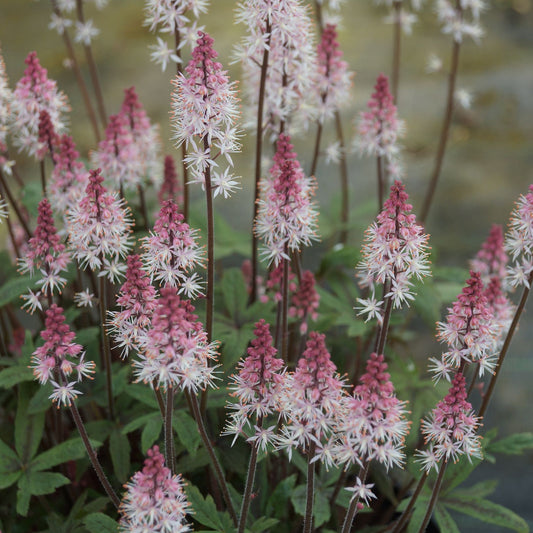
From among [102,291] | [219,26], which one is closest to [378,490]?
[102,291]

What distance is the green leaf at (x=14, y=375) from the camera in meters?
1.90

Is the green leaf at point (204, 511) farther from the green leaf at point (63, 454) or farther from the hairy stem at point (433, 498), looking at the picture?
the hairy stem at point (433, 498)

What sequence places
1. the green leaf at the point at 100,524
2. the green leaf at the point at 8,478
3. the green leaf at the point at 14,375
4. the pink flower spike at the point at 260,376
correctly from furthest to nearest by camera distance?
the green leaf at the point at 14,375
the green leaf at the point at 8,478
the green leaf at the point at 100,524
the pink flower spike at the point at 260,376

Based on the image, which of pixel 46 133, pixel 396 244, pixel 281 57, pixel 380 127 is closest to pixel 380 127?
pixel 380 127

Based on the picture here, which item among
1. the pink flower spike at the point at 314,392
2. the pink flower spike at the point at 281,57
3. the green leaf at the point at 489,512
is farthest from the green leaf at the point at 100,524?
the pink flower spike at the point at 281,57

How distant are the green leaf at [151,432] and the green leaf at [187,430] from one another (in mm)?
44

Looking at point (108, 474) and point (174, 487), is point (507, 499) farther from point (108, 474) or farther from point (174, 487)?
point (174, 487)

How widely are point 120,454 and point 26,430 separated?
0.27m

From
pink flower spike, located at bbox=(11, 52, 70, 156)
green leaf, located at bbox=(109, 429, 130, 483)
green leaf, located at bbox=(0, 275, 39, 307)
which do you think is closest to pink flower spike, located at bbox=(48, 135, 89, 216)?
pink flower spike, located at bbox=(11, 52, 70, 156)

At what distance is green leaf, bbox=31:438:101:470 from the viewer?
1821mm

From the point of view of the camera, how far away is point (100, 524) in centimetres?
160

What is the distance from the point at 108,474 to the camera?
216 cm

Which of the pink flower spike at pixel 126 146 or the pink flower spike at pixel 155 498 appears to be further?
the pink flower spike at pixel 126 146

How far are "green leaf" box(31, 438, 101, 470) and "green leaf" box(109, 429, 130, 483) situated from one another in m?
0.14
